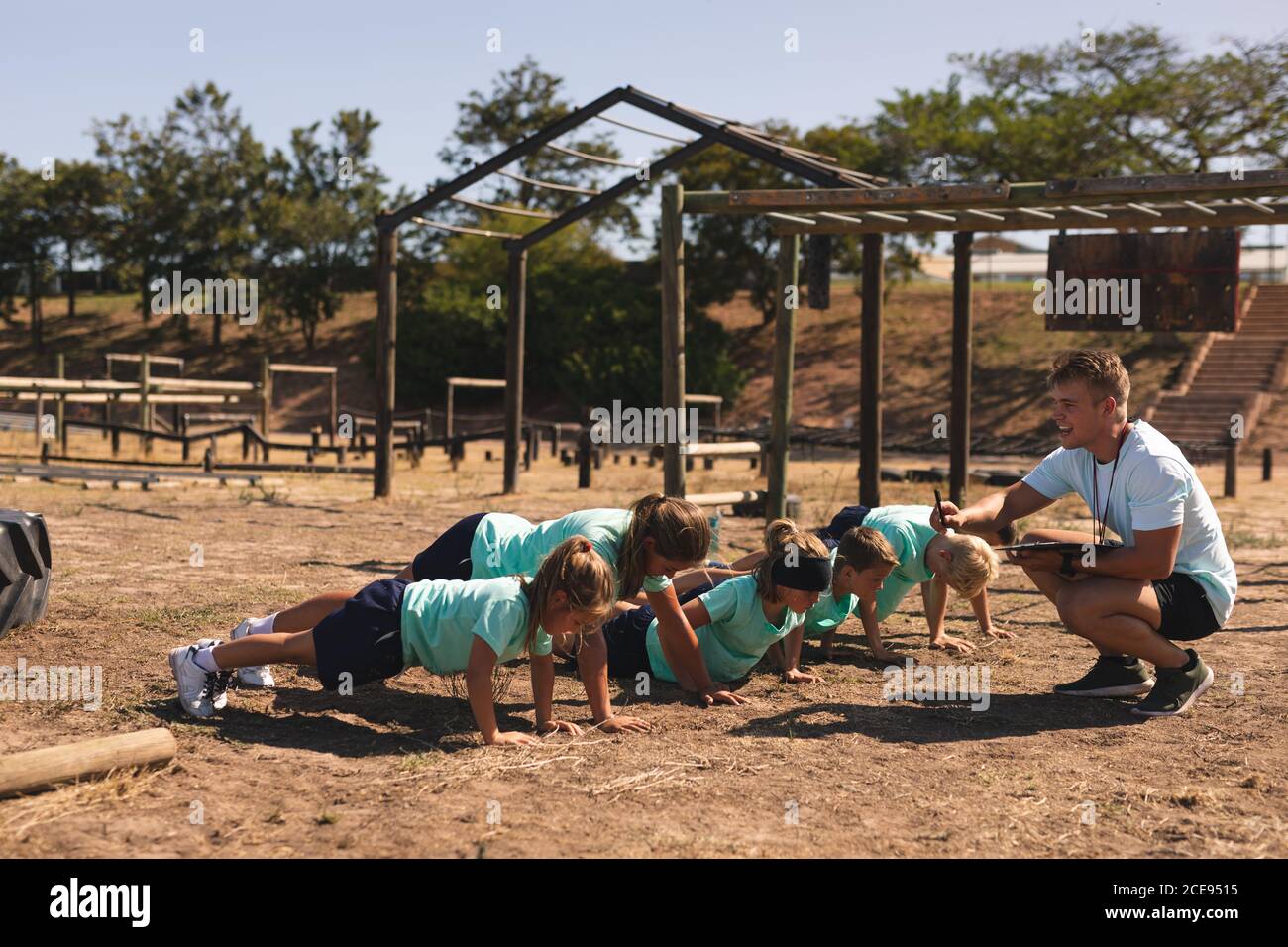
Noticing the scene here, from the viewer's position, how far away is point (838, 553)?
605 cm

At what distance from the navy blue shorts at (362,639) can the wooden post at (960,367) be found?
823 centimetres

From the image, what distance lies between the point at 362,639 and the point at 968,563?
111 inches

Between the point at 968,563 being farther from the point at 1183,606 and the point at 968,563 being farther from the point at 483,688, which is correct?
the point at 483,688

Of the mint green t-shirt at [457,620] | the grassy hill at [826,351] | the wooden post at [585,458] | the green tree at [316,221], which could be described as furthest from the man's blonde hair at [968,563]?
the green tree at [316,221]

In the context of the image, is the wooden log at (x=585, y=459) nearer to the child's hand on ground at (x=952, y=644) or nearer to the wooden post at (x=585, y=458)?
the wooden post at (x=585, y=458)

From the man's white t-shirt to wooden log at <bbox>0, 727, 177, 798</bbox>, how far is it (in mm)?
3766

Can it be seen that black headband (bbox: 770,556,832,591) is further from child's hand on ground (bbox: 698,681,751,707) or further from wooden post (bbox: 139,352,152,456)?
wooden post (bbox: 139,352,152,456)

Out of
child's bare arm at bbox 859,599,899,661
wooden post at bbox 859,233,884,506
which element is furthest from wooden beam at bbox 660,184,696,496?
child's bare arm at bbox 859,599,899,661

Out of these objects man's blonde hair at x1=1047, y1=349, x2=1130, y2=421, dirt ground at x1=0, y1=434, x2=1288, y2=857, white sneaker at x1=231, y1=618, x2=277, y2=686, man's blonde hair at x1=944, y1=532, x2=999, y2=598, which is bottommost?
dirt ground at x1=0, y1=434, x2=1288, y2=857

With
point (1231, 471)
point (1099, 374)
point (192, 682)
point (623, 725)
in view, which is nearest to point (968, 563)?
point (1099, 374)

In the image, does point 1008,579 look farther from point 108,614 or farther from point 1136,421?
point 108,614

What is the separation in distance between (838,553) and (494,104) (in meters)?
42.3

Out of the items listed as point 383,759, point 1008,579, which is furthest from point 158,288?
point 383,759

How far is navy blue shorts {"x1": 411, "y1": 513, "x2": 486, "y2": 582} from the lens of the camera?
18.9 ft
